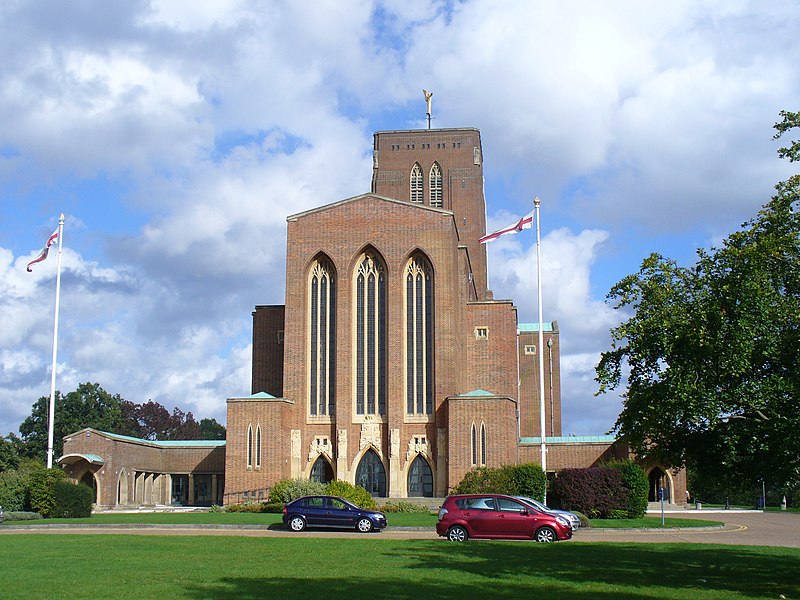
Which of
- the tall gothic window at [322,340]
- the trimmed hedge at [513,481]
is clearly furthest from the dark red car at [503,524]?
the tall gothic window at [322,340]

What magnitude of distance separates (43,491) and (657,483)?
3575 centimetres

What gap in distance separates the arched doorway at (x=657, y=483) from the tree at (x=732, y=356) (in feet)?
119

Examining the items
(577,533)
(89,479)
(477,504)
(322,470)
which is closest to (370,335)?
(322,470)

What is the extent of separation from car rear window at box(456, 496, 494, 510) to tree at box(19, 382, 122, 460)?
66838mm

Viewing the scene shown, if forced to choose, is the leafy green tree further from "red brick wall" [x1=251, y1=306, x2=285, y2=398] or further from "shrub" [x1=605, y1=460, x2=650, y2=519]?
"shrub" [x1=605, y1=460, x2=650, y2=519]

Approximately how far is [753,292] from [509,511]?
12.3m

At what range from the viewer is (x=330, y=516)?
98.9ft

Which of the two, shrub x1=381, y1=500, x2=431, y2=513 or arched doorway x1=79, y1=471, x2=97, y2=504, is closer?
shrub x1=381, y1=500, x2=431, y2=513

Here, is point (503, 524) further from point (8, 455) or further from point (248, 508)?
point (8, 455)

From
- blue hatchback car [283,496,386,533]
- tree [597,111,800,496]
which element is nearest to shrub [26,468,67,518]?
blue hatchback car [283,496,386,533]

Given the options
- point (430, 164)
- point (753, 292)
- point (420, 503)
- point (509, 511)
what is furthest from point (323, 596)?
point (430, 164)

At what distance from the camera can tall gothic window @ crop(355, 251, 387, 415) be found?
160 ft

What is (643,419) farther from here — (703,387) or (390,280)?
(390,280)

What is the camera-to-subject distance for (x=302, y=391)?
4891cm
